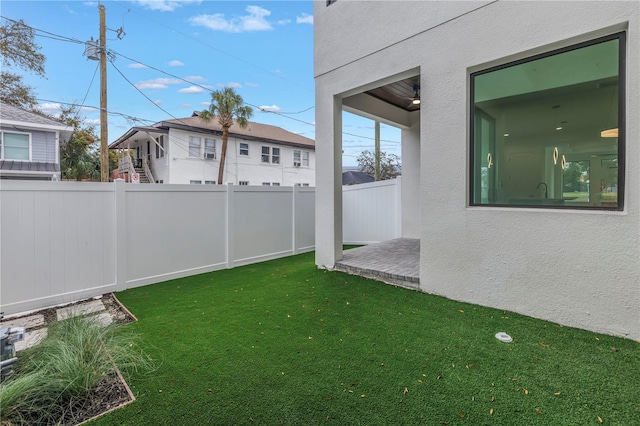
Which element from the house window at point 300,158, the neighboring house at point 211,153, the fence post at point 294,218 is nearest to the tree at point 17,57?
the neighboring house at point 211,153

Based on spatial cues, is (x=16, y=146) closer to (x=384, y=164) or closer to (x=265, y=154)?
(x=265, y=154)

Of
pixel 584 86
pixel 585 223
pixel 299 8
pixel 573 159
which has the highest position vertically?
pixel 299 8

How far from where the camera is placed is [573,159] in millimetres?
3223

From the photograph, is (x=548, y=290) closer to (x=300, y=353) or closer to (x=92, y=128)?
(x=300, y=353)

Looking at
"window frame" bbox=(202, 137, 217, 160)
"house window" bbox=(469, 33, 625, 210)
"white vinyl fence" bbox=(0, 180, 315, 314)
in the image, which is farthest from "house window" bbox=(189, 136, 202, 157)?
"house window" bbox=(469, 33, 625, 210)

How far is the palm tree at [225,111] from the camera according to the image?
1638 cm

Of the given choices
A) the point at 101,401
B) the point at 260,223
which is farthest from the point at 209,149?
the point at 101,401

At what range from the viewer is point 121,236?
4934 millimetres

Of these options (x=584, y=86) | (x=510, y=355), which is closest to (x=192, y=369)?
(x=510, y=355)

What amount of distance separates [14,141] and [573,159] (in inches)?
706

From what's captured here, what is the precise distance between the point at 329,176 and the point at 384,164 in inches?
638

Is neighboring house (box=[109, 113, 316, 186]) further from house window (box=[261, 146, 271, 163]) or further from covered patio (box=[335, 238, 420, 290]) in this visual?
Answer: covered patio (box=[335, 238, 420, 290])

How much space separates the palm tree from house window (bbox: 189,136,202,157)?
158 cm

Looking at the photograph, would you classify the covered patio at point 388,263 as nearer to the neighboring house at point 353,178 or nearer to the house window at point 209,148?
the neighboring house at point 353,178
